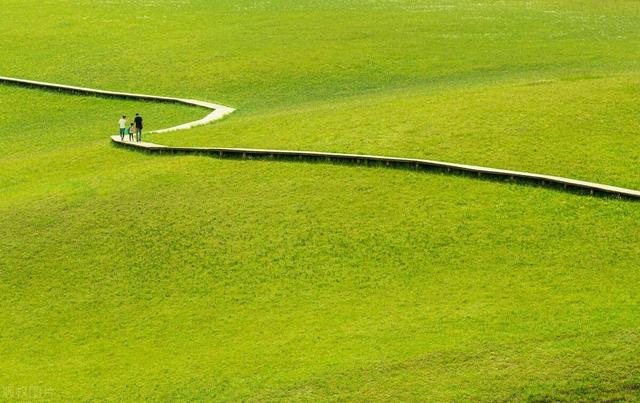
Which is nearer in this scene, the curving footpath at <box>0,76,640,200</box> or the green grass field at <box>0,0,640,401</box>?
the green grass field at <box>0,0,640,401</box>

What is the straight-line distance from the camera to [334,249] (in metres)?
38.9

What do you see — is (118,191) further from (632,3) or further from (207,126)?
(632,3)

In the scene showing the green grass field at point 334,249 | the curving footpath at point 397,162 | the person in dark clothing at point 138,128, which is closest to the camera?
the green grass field at point 334,249

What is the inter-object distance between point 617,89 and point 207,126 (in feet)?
67.7

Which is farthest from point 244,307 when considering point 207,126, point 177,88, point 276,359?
point 177,88

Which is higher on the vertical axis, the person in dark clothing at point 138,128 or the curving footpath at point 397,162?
the person in dark clothing at point 138,128

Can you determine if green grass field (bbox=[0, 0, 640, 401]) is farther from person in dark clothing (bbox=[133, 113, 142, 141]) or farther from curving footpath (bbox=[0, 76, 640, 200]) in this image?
person in dark clothing (bbox=[133, 113, 142, 141])

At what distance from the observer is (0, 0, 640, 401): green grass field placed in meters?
31.6

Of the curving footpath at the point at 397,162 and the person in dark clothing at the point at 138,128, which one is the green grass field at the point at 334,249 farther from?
the person in dark clothing at the point at 138,128

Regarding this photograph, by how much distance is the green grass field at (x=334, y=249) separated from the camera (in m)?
31.6

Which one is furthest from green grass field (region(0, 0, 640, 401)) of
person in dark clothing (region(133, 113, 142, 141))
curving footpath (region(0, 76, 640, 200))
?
person in dark clothing (region(133, 113, 142, 141))

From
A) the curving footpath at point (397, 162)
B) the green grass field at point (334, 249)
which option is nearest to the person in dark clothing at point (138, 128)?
the curving footpath at point (397, 162)

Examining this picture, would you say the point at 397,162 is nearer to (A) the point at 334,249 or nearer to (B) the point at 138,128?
(A) the point at 334,249

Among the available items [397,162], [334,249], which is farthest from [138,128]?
[334,249]
